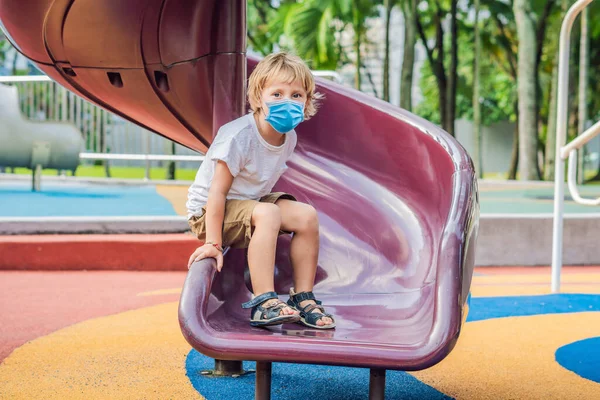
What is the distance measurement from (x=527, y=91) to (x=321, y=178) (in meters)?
12.4

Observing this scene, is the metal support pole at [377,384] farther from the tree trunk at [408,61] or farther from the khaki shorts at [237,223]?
the tree trunk at [408,61]

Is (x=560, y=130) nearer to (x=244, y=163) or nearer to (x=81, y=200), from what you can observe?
(x=244, y=163)

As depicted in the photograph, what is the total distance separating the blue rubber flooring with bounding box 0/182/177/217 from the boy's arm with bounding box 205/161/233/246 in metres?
3.65

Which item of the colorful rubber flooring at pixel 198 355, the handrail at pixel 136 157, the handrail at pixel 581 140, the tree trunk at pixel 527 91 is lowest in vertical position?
the colorful rubber flooring at pixel 198 355

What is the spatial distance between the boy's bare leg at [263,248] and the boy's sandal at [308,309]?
0.10 metres

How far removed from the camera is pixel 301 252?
2.06m

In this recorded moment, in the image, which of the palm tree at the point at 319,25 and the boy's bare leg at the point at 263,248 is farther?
the palm tree at the point at 319,25

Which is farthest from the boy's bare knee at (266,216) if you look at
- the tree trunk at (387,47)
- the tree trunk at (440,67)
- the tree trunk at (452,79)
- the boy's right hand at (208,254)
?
the tree trunk at (440,67)

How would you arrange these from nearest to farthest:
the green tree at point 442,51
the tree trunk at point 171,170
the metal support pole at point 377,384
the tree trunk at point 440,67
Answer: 1. the metal support pole at point 377,384
2. the tree trunk at point 171,170
3. the green tree at point 442,51
4. the tree trunk at point 440,67

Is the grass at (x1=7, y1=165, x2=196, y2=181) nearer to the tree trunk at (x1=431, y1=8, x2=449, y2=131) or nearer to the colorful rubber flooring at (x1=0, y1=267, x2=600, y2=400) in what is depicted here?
the colorful rubber flooring at (x1=0, y1=267, x2=600, y2=400)

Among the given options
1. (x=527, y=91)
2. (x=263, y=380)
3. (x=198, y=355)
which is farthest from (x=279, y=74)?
(x=527, y=91)

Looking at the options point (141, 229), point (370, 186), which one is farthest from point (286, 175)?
point (141, 229)

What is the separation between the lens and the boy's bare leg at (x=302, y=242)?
6.74ft

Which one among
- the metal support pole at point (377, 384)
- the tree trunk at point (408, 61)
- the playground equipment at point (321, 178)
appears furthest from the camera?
the tree trunk at point (408, 61)
